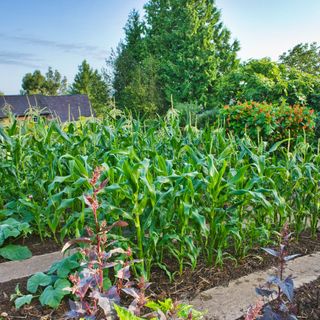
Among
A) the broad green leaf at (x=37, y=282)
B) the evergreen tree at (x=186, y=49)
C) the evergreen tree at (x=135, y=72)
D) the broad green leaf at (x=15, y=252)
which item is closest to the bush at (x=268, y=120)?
the broad green leaf at (x=15, y=252)

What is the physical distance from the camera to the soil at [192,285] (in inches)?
53.4

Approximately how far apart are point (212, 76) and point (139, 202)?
2117 cm

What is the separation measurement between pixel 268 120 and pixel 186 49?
714 inches

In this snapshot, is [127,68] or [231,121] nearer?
[231,121]

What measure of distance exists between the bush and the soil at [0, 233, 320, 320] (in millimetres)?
3134

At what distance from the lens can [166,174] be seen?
161cm

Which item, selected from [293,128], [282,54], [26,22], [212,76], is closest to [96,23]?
[26,22]

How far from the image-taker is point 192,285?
5.08 feet

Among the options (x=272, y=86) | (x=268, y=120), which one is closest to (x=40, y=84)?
(x=272, y=86)

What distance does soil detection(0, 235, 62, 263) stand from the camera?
2023 mm

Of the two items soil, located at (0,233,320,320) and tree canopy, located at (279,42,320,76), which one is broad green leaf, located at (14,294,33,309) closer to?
soil, located at (0,233,320,320)

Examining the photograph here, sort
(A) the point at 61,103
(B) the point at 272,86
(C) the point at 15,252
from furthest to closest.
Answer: (A) the point at 61,103
(B) the point at 272,86
(C) the point at 15,252

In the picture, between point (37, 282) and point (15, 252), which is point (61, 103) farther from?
point (37, 282)

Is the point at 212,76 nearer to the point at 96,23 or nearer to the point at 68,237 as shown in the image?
the point at 96,23
